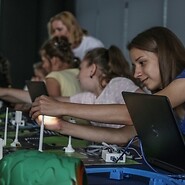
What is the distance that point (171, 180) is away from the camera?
1357 mm

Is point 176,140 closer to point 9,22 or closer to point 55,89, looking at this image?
point 55,89

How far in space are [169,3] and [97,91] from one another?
233cm

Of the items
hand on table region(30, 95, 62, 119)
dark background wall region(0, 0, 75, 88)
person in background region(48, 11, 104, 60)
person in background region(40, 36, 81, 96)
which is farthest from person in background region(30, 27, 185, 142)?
dark background wall region(0, 0, 75, 88)

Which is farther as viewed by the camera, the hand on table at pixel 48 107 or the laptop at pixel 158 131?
→ the hand on table at pixel 48 107

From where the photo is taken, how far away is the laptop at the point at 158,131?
4.28 feet

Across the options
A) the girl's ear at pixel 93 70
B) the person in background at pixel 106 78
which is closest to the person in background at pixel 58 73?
the person in background at pixel 106 78

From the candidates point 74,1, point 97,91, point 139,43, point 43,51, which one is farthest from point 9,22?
point 139,43

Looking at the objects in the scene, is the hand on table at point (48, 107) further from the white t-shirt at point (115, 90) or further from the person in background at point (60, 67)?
the person in background at point (60, 67)

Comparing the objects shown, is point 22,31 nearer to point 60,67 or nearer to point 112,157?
point 60,67

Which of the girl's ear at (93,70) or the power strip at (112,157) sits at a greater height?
the girl's ear at (93,70)

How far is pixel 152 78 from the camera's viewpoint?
1.86m

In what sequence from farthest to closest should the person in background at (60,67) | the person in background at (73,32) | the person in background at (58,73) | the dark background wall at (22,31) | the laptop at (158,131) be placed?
the dark background wall at (22,31) < the person in background at (73,32) < the person in background at (60,67) < the person in background at (58,73) < the laptop at (158,131)

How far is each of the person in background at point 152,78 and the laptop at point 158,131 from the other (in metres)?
0.26

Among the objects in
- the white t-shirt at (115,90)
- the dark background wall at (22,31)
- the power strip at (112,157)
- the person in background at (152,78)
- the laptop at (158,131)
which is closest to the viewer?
the laptop at (158,131)
